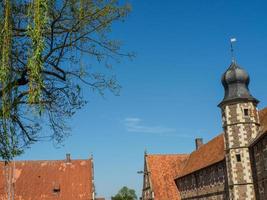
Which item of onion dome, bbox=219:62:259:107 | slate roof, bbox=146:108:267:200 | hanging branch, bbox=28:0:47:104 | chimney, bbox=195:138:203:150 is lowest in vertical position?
hanging branch, bbox=28:0:47:104

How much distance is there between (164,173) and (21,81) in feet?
145

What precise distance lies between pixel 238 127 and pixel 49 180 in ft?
69.0

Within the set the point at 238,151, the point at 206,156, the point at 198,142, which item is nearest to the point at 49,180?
the point at 206,156

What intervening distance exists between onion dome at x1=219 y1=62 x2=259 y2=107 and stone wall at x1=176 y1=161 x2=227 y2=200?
5.83 metres

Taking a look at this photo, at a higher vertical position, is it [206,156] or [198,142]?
[198,142]

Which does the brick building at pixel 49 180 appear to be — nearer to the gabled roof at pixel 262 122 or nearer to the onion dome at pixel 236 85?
the onion dome at pixel 236 85

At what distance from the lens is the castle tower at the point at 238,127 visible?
111 ft

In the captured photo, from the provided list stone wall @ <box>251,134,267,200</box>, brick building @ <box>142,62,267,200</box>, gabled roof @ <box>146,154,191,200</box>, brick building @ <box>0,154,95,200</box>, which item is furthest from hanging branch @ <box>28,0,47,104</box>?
gabled roof @ <box>146,154,191,200</box>

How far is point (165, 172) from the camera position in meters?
52.8

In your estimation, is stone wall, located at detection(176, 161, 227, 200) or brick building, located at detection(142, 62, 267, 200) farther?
stone wall, located at detection(176, 161, 227, 200)

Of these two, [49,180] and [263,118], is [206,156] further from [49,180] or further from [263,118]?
[49,180]

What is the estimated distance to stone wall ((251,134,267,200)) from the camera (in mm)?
30755

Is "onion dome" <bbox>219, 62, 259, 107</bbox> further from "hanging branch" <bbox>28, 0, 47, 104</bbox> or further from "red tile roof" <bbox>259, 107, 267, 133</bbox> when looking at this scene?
"hanging branch" <bbox>28, 0, 47, 104</bbox>

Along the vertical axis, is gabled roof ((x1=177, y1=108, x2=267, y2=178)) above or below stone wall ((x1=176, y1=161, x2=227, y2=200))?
above
